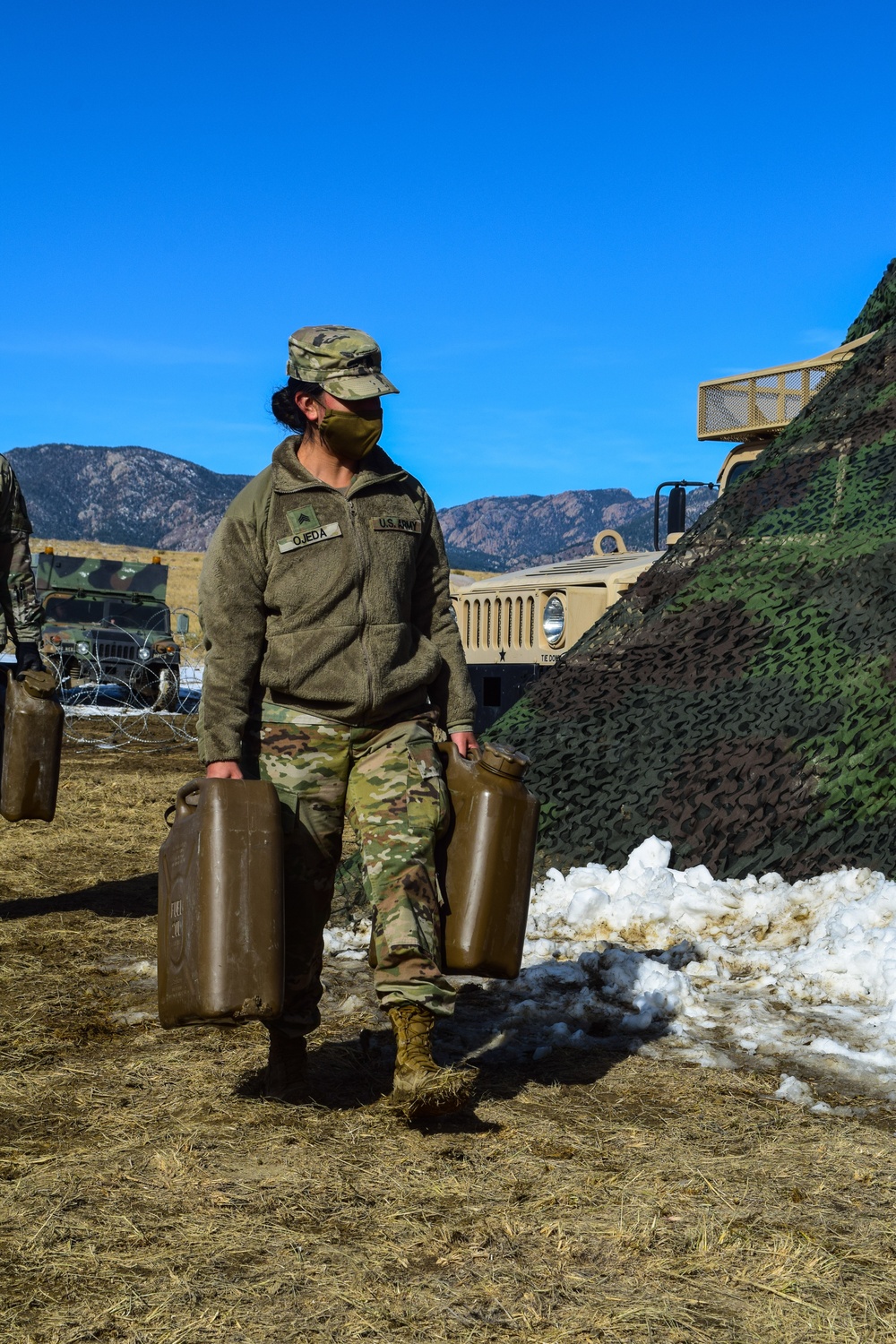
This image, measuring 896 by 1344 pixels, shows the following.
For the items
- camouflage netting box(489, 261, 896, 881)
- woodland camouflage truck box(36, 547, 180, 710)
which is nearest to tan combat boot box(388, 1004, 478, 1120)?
camouflage netting box(489, 261, 896, 881)

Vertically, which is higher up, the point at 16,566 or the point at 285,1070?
the point at 16,566

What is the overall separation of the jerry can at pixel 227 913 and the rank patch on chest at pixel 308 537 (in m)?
0.62

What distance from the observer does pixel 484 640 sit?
34.9ft

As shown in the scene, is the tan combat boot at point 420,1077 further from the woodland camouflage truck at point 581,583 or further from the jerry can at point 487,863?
the woodland camouflage truck at point 581,583

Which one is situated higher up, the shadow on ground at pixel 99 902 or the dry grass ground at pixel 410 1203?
the shadow on ground at pixel 99 902

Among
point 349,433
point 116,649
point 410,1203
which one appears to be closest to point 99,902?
point 349,433

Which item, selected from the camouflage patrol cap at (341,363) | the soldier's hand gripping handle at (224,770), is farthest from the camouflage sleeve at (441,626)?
the soldier's hand gripping handle at (224,770)

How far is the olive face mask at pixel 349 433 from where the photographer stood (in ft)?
11.6

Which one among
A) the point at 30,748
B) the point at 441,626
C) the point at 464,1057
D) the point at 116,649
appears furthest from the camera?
the point at 116,649

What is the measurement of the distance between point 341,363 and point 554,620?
6.47 metres

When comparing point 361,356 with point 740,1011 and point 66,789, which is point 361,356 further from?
point 66,789

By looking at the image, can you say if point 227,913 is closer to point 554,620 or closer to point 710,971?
point 710,971

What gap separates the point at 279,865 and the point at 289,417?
1.22 meters

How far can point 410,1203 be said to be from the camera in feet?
9.55
